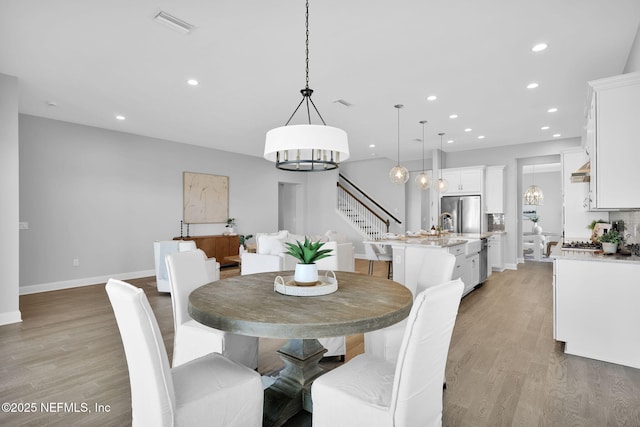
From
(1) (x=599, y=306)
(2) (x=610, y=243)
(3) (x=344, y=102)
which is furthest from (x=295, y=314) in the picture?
(3) (x=344, y=102)

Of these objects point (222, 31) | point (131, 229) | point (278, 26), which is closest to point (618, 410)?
point (278, 26)

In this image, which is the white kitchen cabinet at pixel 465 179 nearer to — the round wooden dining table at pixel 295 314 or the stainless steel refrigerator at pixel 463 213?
the stainless steel refrigerator at pixel 463 213

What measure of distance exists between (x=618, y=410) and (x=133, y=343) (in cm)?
285

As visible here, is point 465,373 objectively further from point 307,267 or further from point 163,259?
point 163,259

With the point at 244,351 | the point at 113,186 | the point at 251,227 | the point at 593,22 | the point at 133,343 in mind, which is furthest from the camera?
the point at 251,227

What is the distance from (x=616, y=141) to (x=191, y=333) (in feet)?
11.6

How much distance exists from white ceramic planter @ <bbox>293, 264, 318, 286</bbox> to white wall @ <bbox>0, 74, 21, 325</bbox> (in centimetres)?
390

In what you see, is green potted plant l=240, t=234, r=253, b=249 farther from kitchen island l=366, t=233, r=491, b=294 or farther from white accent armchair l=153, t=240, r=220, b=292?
kitchen island l=366, t=233, r=491, b=294

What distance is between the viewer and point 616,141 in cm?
263

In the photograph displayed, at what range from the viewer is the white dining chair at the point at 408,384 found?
1259mm

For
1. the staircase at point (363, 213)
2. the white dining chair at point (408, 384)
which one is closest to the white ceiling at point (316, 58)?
the white dining chair at point (408, 384)

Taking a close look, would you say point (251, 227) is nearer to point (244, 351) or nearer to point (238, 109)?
point (238, 109)

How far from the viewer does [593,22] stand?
2723mm

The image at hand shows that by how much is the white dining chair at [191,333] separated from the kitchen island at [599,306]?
9.11ft
